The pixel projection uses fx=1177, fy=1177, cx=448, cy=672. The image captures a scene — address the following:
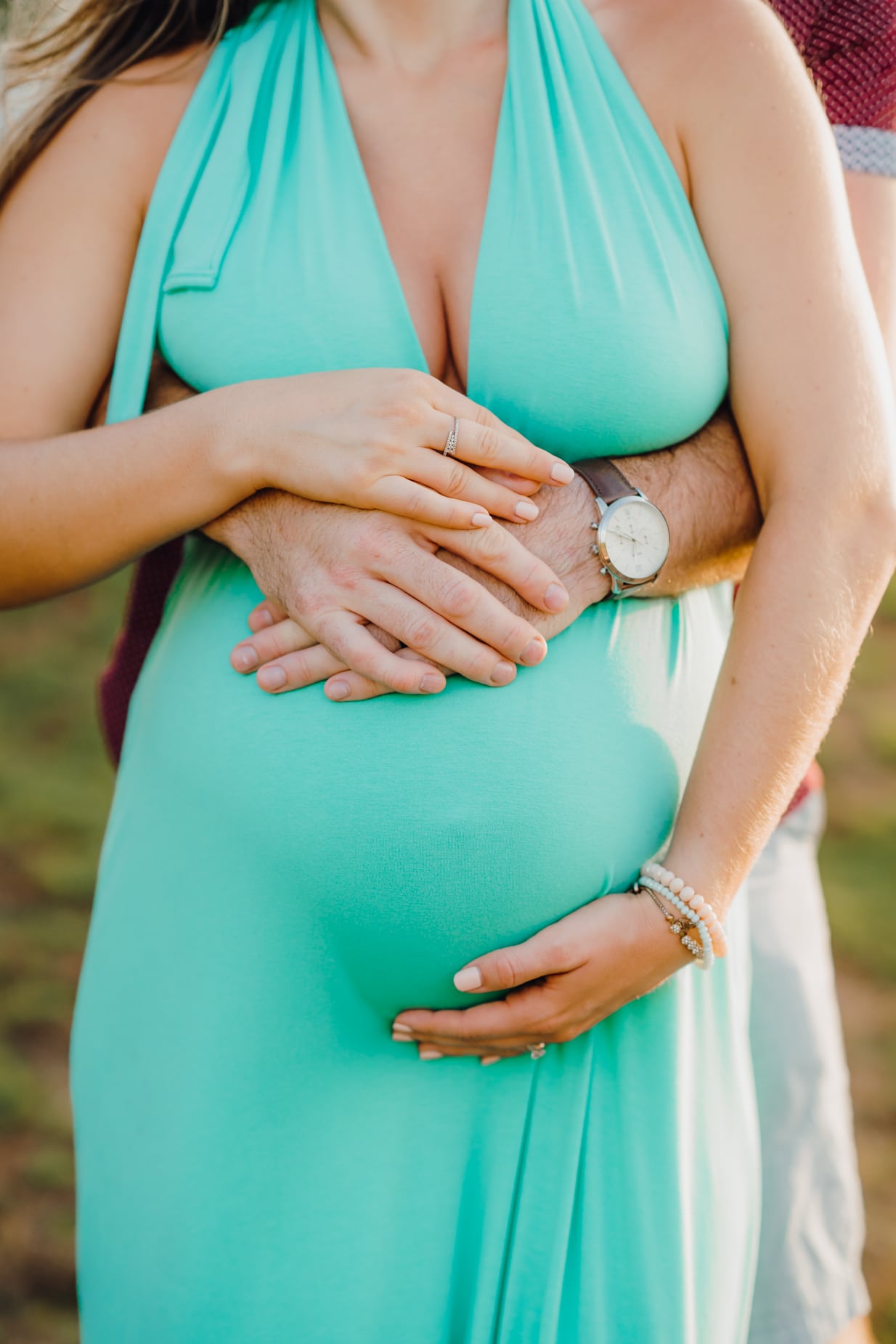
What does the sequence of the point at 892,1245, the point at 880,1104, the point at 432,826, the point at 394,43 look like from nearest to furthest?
the point at 432,826 < the point at 394,43 < the point at 892,1245 < the point at 880,1104

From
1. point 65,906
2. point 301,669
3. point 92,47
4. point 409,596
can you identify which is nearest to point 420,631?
point 409,596

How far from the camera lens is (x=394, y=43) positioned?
1.64m

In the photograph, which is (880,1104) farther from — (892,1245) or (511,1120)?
(511,1120)

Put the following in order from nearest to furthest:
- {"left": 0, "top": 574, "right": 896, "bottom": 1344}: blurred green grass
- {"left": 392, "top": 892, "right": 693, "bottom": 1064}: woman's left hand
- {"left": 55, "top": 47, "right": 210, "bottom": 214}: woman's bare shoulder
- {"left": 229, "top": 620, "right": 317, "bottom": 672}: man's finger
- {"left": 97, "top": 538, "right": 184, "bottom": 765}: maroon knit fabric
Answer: {"left": 392, "top": 892, "right": 693, "bottom": 1064}: woman's left hand
{"left": 229, "top": 620, "right": 317, "bottom": 672}: man's finger
{"left": 55, "top": 47, "right": 210, "bottom": 214}: woman's bare shoulder
{"left": 97, "top": 538, "right": 184, "bottom": 765}: maroon knit fabric
{"left": 0, "top": 574, "right": 896, "bottom": 1344}: blurred green grass

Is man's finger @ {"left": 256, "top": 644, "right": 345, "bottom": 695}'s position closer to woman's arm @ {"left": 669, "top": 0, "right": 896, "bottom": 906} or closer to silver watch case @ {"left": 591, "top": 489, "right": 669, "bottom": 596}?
silver watch case @ {"left": 591, "top": 489, "right": 669, "bottom": 596}

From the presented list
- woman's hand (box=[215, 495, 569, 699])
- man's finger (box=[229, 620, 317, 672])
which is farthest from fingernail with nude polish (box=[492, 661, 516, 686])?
man's finger (box=[229, 620, 317, 672])

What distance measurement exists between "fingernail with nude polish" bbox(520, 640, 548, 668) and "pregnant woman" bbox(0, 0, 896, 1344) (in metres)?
0.03

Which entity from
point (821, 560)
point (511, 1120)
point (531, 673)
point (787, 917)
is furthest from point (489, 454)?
point (787, 917)

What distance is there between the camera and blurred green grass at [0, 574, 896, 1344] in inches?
105

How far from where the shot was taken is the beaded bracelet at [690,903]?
136cm

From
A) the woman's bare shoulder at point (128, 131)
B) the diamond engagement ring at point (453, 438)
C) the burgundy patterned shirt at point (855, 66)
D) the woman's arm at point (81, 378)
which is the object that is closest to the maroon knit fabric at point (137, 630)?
the woman's arm at point (81, 378)

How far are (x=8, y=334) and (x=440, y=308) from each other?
0.56 meters

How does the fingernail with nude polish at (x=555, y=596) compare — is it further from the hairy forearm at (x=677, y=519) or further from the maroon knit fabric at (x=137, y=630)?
the maroon knit fabric at (x=137, y=630)

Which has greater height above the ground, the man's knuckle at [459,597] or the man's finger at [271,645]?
the man's knuckle at [459,597]
